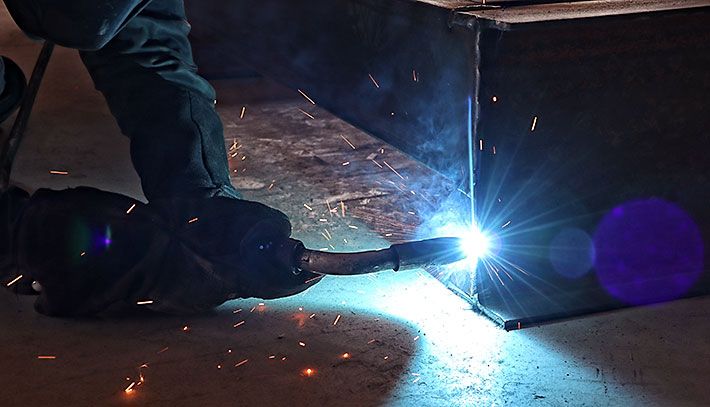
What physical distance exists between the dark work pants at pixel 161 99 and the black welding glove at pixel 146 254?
105 millimetres

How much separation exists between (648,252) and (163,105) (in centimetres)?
105

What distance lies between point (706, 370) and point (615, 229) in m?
0.40

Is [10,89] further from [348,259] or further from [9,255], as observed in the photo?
[348,259]

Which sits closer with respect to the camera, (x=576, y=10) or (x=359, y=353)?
(x=359, y=353)

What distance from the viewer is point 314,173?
2713 mm

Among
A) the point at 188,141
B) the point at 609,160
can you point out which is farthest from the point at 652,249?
the point at 188,141

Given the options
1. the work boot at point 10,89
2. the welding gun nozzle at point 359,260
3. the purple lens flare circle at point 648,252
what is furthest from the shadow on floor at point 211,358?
the work boot at point 10,89

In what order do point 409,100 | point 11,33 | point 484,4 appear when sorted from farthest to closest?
point 11,33, point 409,100, point 484,4

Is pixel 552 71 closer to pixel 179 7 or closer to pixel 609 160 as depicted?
pixel 609 160

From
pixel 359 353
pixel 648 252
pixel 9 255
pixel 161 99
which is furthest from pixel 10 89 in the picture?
pixel 648 252

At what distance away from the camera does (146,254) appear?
172cm

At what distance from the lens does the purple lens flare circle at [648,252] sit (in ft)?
6.18

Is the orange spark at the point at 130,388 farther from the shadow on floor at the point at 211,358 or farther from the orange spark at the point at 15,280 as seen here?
the orange spark at the point at 15,280

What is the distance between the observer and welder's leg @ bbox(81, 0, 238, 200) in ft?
6.27
